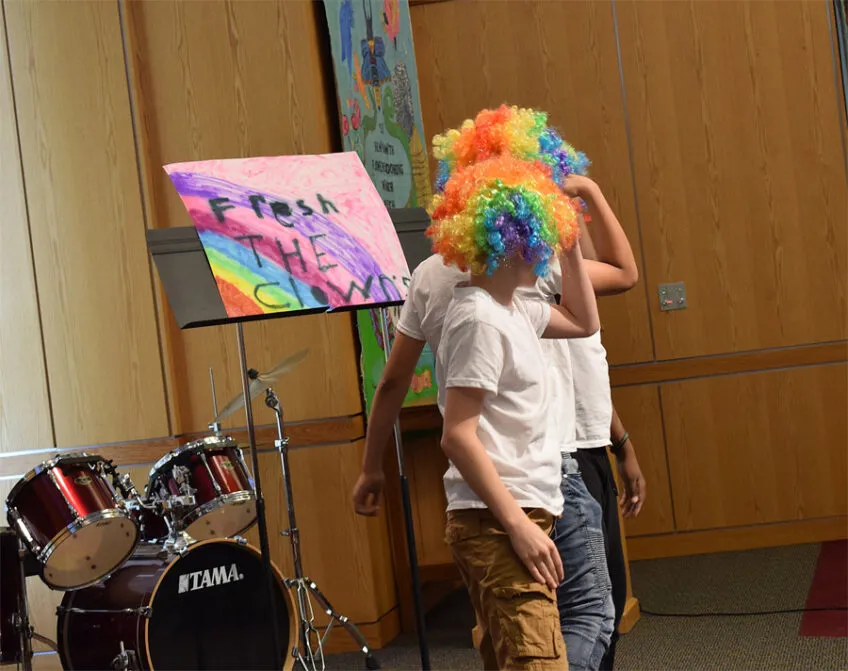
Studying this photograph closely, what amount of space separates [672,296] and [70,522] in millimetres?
3072

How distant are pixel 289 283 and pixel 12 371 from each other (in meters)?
2.32

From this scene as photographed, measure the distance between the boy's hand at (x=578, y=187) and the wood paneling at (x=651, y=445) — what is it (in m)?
2.98

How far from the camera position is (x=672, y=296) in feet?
16.8

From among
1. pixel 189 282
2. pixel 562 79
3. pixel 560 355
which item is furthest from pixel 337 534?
pixel 562 79

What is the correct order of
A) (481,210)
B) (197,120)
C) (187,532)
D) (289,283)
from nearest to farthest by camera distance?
(481,210) → (289,283) → (187,532) → (197,120)

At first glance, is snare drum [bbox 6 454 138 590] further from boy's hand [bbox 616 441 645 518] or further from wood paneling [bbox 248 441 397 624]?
boy's hand [bbox 616 441 645 518]

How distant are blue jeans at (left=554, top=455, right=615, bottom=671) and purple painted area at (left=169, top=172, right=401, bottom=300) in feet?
2.65

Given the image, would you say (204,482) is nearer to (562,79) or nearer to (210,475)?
(210,475)

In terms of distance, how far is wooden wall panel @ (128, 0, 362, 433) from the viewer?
13.5ft

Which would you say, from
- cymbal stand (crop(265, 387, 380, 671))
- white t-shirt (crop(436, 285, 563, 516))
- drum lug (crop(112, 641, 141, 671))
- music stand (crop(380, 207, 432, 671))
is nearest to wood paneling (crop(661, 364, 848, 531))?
cymbal stand (crop(265, 387, 380, 671))

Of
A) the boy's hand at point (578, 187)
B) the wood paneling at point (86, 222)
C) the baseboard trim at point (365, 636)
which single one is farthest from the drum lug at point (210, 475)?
the boy's hand at point (578, 187)

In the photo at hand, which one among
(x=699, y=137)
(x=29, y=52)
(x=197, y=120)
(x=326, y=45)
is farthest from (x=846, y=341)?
(x=29, y=52)

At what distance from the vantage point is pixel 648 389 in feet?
16.9

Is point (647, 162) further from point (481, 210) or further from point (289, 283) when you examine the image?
point (481, 210)
